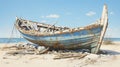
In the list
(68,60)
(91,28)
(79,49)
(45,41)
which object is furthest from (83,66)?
(45,41)

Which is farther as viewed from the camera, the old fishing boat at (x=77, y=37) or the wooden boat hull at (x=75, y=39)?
the wooden boat hull at (x=75, y=39)

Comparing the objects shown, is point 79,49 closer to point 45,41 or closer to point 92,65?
point 45,41

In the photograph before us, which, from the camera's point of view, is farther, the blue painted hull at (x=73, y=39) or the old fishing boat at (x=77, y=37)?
the blue painted hull at (x=73, y=39)

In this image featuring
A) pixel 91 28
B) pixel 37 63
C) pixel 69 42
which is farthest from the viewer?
pixel 69 42

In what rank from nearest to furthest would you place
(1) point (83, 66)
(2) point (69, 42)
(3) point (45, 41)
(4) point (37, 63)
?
(1) point (83, 66), (4) point (37, 63), (2) point (69, 42), (3) point (45, 41)

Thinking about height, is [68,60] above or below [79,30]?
below

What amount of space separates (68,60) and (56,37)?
2770 millimetres

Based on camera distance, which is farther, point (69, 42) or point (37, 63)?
point (69, 42)

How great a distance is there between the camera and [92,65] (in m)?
10.6

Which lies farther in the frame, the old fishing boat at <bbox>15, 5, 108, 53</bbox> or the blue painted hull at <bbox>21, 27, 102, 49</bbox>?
the blue painted hull at <bbox>21, 27, 102, 49</bbox>

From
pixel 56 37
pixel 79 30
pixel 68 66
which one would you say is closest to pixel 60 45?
pixel 56 37

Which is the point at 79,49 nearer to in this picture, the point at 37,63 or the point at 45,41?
the point at 45,41

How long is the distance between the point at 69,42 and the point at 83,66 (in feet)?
12.4

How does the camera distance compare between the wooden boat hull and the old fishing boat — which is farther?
the wooden boat hull
